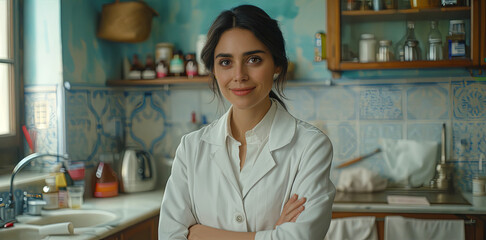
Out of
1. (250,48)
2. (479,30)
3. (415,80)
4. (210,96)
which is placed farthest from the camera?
(210,96)

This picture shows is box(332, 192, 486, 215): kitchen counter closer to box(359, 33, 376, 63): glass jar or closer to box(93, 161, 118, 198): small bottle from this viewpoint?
box(359, 33, 376, 63): glass jar

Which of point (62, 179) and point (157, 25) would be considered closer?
point (62, 179)

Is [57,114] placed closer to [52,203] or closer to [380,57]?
[52,203]

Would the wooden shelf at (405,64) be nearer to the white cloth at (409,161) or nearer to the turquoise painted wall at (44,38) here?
the white cloth at (409,161)

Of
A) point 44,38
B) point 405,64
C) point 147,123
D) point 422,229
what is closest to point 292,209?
point 422,229

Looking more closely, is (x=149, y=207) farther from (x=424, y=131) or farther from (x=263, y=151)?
(x=424, y=131)

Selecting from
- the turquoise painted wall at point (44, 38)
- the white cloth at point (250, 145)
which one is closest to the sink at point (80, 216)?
the turquoise painted wall at point (44, 38)

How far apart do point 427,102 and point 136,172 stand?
5.53 ft

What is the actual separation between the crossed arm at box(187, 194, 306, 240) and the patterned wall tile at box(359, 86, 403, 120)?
1.66 m

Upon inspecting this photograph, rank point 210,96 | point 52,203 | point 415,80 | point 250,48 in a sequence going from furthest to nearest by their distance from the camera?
point 210,96 < point 415,80 < point 52,203 < point 250,48

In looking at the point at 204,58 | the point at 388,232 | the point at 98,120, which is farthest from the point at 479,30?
the point at 98,120

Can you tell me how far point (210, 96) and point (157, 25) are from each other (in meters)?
0.57

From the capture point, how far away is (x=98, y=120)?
2945mm

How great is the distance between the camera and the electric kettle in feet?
9.05
